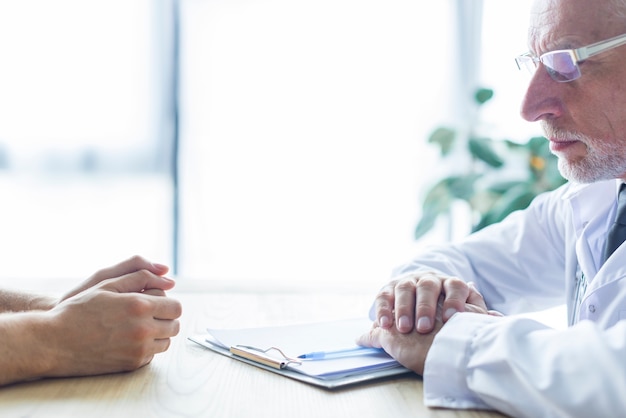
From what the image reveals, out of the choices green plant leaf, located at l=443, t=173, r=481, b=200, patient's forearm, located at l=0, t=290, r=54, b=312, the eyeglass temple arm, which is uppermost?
the eyeglass temple arm

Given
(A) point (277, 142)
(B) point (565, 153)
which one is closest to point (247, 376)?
(B) point (565, 153)

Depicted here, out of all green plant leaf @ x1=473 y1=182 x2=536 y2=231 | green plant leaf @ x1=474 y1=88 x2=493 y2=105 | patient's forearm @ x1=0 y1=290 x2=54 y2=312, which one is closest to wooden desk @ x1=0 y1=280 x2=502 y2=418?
patient's forearm @ x1=0 y1=290 x2=54 y2=312

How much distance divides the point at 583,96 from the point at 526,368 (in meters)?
0.70

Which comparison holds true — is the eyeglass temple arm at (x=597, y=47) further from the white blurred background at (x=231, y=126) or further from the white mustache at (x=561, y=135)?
the white blurred background at (x=231, y=126)

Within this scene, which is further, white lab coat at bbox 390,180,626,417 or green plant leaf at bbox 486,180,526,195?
green plant leaf at bbox 486,180,526,195

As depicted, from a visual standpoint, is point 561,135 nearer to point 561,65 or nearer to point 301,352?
point 561,65

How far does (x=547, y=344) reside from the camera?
0.82m

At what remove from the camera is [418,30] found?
4.00 meters

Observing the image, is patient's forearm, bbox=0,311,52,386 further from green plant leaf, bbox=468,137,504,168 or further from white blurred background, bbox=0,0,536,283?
green plant leaf, bbox=468,137,504,168

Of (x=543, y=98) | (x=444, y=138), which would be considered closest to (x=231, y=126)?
(x=444, y=138)

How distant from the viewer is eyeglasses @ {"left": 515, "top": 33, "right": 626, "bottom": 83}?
50.0 inches

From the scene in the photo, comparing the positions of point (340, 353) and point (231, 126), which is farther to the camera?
point (231, 126)

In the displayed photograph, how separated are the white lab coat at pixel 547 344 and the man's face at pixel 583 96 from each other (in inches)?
5.4

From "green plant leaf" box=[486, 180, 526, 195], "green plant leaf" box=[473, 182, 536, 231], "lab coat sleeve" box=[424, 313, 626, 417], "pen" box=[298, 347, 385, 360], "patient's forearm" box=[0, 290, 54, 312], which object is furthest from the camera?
"green plant leaf" box=[486, 180, 526, 195]
